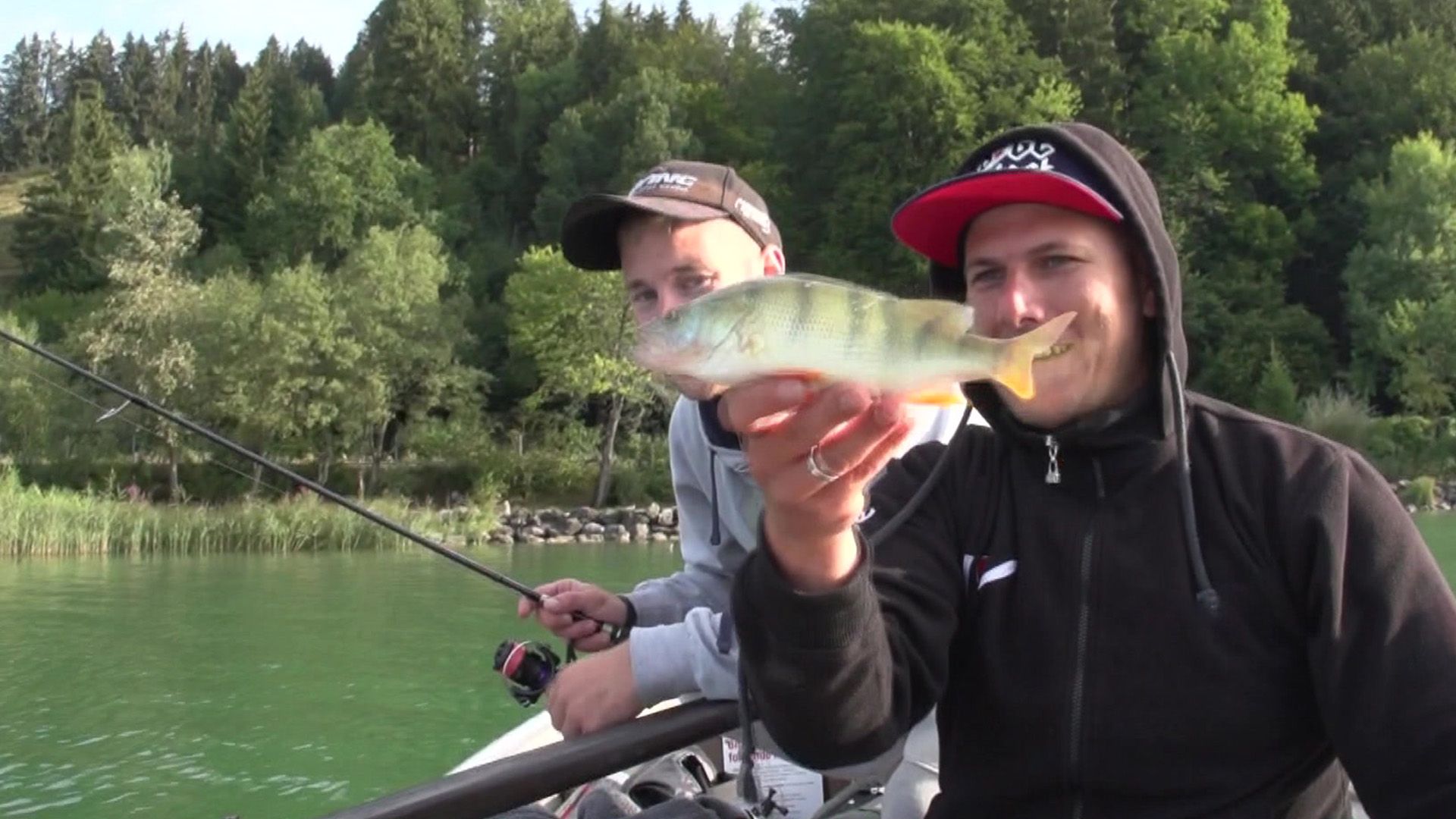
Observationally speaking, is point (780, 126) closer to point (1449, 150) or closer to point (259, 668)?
point (1449, 150)

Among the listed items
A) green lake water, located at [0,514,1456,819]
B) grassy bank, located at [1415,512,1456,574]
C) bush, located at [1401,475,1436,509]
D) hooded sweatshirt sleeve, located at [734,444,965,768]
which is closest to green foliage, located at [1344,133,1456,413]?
bush, located at [1401,475,1436,509]

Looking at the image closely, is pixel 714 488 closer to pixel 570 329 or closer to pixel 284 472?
pixel 284 472

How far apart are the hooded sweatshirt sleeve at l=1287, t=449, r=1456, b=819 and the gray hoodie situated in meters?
0.66

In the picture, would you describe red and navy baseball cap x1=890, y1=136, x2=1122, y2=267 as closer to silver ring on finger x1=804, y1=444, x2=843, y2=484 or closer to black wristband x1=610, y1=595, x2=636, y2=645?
silver ring on finger x1=804, y1=444, x2=843, y2=484

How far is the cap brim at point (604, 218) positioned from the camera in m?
2.85

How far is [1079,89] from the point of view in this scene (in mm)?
51250

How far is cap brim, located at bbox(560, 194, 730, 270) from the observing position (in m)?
2.85

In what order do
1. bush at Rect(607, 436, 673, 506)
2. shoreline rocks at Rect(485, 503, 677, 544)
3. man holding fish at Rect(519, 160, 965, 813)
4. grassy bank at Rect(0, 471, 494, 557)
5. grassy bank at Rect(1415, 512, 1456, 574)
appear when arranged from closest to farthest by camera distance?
man holding fish at Rect(519, 160, 965, 813), grassy bank at Rect(1415, 512, 1456, 574), grassy bank at Rect(0, 471, 494, 557), shoreline rocks at Rect(485, 503, 677, 544), bush at Rect(607, 436, 673, 506)

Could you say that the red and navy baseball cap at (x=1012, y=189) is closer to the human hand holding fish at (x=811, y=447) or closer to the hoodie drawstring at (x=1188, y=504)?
the hoodie drawstring at (x=1188, y=504)

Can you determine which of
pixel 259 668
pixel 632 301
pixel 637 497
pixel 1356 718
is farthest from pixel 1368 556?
pixel 637 497

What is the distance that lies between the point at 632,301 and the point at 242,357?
35.9m

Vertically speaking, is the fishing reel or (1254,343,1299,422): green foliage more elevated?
(1254,343,1299,422): green foliage

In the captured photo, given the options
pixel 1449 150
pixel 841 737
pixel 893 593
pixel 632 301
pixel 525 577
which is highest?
pixel 1449 150

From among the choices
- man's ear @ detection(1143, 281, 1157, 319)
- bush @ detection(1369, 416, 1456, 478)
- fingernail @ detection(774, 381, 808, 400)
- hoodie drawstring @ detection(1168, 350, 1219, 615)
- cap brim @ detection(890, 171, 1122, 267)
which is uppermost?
cap brim @ detection(890, 171, 1122, 267)
